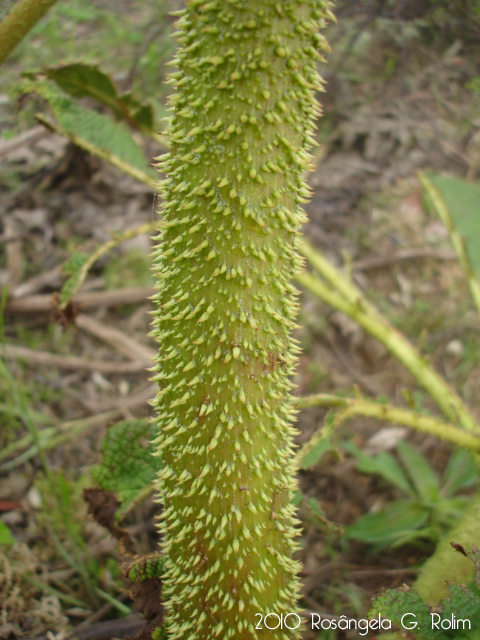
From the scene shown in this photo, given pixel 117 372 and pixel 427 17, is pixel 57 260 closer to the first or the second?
pixel 117 372

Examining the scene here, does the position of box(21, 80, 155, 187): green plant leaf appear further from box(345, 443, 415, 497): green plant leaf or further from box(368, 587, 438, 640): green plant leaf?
box(368, 587, 438, 640): green plant leaf

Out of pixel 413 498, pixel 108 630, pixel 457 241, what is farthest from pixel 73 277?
pixel 457 241

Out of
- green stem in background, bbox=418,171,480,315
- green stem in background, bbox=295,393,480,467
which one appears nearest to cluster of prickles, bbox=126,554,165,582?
green stem in background, bbox=295,393,480,467

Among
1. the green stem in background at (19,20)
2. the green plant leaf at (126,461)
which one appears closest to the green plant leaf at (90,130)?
the green stem in background at (19,20)

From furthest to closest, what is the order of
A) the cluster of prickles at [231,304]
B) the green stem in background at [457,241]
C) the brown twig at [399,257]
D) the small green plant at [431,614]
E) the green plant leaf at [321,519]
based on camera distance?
the brown twig at [399,257]
the green stem in background at [457,241]
the green plant leaf at [321,519]
the small green plant at [431,614]
the cluster of prickles at [231,304]

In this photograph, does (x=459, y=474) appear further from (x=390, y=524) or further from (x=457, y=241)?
(x=457, y=241)

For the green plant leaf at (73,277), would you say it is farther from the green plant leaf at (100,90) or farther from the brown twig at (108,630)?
the brown twig at (108,630)

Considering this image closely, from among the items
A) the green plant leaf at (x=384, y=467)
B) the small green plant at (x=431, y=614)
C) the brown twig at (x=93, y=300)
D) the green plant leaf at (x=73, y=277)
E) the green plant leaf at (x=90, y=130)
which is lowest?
the green plant leaf at (x=384, y=467)
